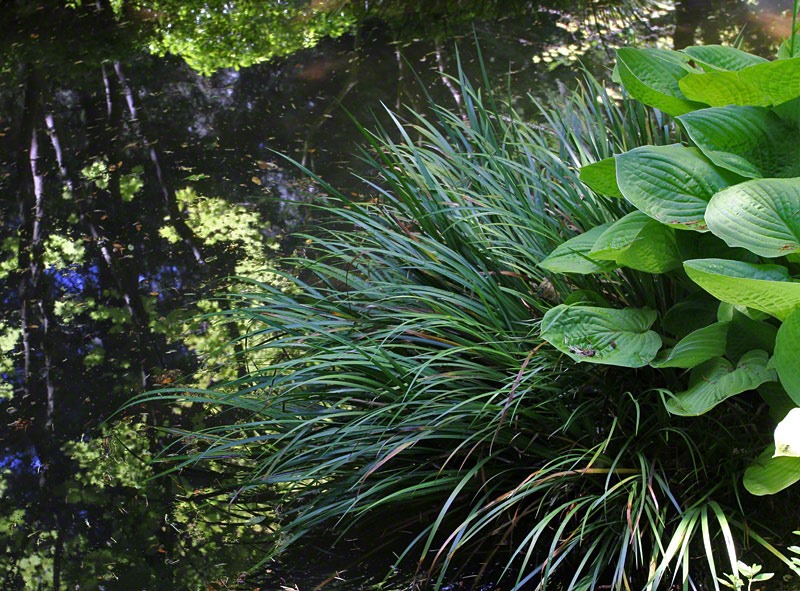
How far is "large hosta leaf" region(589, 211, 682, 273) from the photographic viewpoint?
2.24 metres

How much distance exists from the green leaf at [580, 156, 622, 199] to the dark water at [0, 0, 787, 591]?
3.20 ft

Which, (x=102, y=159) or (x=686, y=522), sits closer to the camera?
(x=686, y=522)

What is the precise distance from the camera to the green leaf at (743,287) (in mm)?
1930

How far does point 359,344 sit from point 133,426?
1.27 metres

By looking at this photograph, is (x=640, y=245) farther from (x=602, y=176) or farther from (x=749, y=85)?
(x=749, y=85)

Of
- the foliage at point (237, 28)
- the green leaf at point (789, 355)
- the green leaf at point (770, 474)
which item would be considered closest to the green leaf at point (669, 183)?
the green leaf at point (789, 355)

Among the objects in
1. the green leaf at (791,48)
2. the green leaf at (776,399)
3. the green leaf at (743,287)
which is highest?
the green leaf at (791,48)

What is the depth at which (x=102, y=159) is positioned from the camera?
5469 mm

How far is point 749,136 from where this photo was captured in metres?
2.35

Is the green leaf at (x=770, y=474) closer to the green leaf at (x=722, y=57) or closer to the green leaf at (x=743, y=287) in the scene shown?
the green leaf at (x=743, y=287)

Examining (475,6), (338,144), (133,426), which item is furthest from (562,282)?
(475,6)

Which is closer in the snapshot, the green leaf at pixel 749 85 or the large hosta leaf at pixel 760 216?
the large hosta leaf at pixel 760 216

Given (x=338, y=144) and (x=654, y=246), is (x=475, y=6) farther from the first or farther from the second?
(x=654, y=246)

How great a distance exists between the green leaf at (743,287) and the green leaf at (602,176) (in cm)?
43
